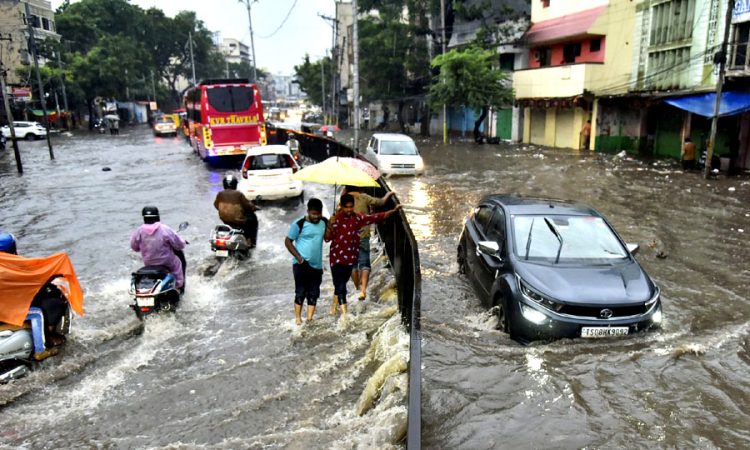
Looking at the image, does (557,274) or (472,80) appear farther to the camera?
(472,80)

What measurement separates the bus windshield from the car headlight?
64.3 feet

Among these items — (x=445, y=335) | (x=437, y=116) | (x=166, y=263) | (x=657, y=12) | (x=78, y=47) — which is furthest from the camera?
(x=78, y=47)

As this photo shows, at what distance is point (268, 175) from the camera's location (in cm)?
1465

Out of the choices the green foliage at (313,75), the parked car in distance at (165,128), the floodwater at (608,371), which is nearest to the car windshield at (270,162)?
the floodwater at (608,371)

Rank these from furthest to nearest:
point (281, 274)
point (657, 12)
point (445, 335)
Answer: point (657, 12) < point (281, 274) < point (445, 335)

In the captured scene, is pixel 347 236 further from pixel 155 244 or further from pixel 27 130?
pixel 27 130

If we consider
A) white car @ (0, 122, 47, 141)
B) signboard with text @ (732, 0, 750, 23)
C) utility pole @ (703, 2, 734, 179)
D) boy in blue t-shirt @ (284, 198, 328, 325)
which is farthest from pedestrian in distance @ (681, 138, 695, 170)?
white car @ (0, 122, 47, 141)

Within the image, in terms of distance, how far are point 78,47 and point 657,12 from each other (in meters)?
69.2

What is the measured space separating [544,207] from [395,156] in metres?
13.0

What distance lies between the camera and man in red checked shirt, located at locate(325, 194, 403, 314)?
688cm

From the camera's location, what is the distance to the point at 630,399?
4.80 m

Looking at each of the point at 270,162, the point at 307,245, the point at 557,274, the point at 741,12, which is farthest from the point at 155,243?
the point at 741,12

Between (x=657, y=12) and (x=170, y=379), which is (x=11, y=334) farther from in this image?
(x=657, y=12)

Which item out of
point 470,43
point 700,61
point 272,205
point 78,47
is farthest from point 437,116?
point 78,47
